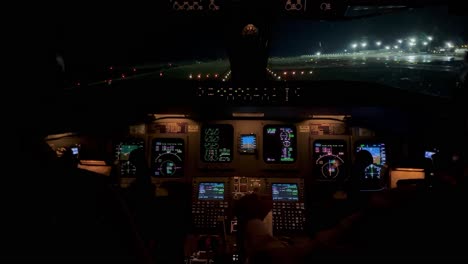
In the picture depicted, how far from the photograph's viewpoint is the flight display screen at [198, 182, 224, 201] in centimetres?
416

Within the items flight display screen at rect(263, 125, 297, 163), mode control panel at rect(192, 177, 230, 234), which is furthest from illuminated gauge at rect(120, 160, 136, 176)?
flight display screen at rect(263, 125, 297, 163)

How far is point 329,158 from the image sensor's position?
4465 millimetres

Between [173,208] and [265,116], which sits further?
[265,116]

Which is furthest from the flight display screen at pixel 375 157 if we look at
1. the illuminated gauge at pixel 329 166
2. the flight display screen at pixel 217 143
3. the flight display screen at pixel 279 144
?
the flight display screen at pixel 217 143

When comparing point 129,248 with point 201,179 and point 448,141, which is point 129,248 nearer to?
point 201,179

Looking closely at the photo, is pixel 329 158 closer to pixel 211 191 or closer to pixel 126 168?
pixel 211 191

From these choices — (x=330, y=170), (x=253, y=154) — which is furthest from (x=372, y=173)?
(x=253, y=154)

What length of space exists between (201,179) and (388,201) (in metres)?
3.27

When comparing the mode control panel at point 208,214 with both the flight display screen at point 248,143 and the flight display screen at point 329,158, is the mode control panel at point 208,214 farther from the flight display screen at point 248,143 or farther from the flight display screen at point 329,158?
the flight display screen at point 329,158

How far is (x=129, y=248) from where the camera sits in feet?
2.81

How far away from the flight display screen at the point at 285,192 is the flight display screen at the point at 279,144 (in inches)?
13.1

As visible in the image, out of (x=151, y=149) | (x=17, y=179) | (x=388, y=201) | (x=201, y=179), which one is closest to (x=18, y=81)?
(x=17, y=179)

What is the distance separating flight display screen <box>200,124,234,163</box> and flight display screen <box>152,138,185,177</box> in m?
0.27

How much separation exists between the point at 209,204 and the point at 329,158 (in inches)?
60.1
